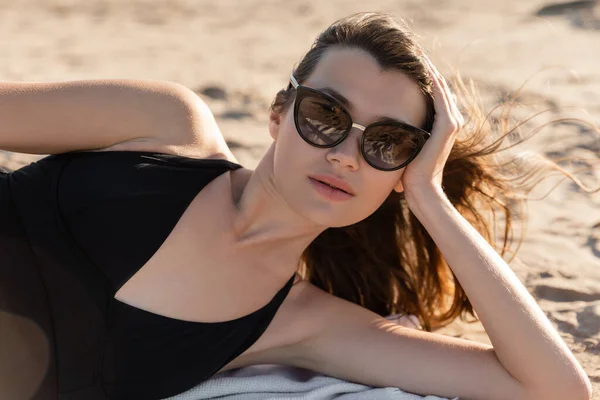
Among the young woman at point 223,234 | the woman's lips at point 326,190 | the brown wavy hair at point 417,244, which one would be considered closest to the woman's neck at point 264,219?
the young woman at point 223,234

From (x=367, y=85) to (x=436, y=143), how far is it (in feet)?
1.06

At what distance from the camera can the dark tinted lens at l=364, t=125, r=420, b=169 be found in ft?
9.18

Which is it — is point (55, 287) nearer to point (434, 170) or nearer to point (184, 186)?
point (184, 186)

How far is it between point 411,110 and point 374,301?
101 centimetres

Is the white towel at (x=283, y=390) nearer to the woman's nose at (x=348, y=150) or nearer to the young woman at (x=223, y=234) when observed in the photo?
the young woman at (x=223, y=234)

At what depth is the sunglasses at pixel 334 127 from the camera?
278 centimetres

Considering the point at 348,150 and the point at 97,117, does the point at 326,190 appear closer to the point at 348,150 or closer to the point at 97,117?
the point at 348,150

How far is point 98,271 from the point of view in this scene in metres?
2.82

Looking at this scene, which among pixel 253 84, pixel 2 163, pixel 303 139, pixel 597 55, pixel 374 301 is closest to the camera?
pixel 303 139

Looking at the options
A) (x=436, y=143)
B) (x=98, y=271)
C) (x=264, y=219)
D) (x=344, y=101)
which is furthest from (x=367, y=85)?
(x=98, y=271)

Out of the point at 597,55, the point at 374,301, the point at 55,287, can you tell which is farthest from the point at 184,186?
the point at 597,55

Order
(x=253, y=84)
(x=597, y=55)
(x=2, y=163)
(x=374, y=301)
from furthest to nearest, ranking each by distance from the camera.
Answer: (x=597, y=55)
(x=253, y=84)
(x=2, y=163)
(x=374, y=301)

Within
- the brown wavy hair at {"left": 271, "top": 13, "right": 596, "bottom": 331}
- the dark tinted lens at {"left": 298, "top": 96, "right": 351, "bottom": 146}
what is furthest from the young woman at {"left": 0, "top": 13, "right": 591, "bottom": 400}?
the brown wavy hair at {"left": 271, "top": 13, "right": 596, "bottom": 331}

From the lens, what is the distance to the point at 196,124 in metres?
3.06
